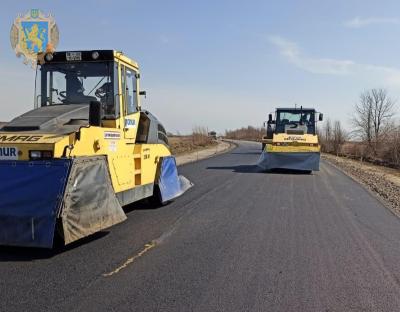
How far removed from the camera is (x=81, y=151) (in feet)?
22.0

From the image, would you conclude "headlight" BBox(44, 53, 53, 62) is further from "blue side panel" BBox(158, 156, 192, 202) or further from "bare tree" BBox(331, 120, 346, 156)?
"bare tree" BBox(331, 120, 346, 156)

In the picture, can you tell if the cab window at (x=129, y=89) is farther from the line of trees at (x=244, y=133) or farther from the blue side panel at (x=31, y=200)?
the line of trees at (x=244, y=133)

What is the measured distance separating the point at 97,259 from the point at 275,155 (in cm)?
1449

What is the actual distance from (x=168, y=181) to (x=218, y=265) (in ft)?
15.9

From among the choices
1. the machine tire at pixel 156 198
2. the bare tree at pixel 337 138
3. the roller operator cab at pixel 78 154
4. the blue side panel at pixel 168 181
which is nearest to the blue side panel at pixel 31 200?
the roller operator cab at pixel 78 154

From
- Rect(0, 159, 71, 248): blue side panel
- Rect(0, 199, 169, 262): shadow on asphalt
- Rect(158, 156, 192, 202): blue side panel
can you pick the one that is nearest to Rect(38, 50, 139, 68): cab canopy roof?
Rect(158, 156, 192, 202): blue side panel

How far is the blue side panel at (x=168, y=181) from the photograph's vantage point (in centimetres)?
1022

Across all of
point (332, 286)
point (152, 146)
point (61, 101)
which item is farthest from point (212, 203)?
point (332, 286)

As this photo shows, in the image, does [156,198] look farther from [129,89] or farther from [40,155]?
[40,155]

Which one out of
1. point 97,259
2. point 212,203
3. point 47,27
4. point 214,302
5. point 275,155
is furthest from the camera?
point 275,155

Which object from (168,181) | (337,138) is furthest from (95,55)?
(337,138)

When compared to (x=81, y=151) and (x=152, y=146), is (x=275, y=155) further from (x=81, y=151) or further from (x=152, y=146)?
(x=81, y=151)

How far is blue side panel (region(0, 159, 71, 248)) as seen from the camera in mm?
5871

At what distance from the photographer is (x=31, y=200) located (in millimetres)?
6043
